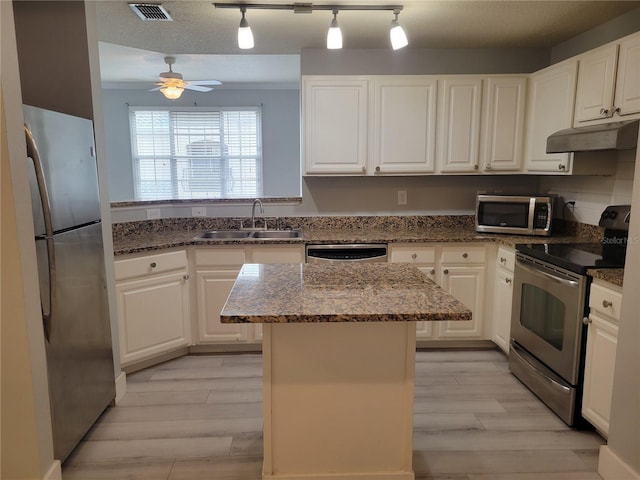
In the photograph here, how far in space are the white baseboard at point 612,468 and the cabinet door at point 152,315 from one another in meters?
2.57

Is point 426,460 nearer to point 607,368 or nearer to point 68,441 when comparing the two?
point 607,368

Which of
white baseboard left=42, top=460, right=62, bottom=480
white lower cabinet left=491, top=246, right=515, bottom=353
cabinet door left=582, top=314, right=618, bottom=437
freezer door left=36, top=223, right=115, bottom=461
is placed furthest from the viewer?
white lower cabinet left=491, top=246, right=515, bottom=353

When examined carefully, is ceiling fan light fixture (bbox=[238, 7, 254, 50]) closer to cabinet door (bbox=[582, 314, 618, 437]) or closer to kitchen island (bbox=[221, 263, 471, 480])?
kitchen island (bbox=[221, 263, 471, 480])

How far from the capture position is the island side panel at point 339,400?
5.53ft

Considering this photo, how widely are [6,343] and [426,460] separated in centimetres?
189

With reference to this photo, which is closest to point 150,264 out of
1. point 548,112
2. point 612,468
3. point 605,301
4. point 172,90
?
point 172,90

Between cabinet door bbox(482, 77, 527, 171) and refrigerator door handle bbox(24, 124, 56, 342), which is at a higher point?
cabinet door bbox(482, 77, 527, 171)

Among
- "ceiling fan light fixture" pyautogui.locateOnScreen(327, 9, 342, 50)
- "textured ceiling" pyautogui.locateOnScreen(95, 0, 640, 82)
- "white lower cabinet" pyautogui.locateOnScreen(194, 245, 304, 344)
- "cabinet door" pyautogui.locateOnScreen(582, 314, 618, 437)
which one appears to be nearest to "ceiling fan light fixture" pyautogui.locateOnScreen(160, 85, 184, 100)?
"textured ceiling" pyautogui.locateOnScreen(95, 0, 640, 82)

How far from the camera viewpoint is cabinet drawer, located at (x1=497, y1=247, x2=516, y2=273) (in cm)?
292

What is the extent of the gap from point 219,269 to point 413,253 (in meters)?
1.43

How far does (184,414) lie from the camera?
244cm

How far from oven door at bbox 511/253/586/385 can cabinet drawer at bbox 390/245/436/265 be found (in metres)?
0.60

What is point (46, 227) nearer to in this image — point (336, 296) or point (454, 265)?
point (336, 296)

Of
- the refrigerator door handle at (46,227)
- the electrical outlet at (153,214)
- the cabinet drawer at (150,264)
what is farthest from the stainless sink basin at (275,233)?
the refrigerator door handle at (46,227)
